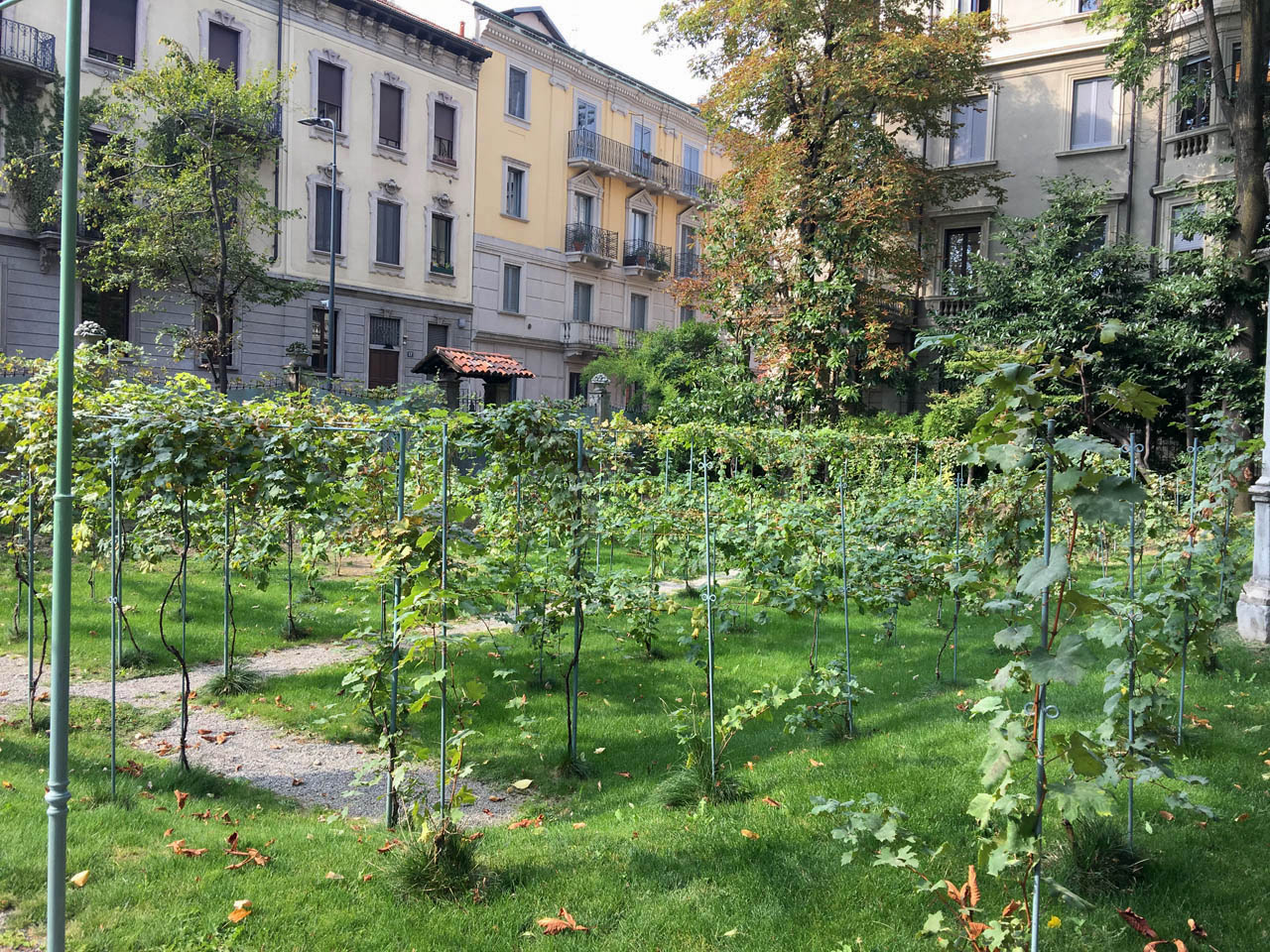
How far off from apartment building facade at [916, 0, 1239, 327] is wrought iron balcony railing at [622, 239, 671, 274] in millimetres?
12777

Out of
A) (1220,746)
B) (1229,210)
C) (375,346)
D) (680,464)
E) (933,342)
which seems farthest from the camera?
(375,346)

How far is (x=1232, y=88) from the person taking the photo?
64.2ft

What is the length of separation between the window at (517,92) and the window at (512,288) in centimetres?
519

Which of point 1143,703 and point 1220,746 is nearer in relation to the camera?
point 1143,703

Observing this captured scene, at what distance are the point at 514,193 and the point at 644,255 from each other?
20.2ft

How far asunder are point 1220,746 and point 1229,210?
17260mm

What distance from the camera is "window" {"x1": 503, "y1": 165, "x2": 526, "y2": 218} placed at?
30.2m

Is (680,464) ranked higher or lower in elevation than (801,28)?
lower

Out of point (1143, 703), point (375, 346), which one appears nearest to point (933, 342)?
point (1143, 703)

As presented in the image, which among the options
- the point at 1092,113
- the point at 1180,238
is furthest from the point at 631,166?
the point at 1180,238

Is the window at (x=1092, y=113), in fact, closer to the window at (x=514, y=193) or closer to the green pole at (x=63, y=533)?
the window at (x=514, y=193)

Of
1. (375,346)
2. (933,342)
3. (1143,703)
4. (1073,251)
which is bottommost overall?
(1143,703)

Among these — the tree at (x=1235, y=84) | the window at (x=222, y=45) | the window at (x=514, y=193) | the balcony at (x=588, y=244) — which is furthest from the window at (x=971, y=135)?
the window at (x=222, y=45)

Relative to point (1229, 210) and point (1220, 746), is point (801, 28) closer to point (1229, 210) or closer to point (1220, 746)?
point (1229, 210)
